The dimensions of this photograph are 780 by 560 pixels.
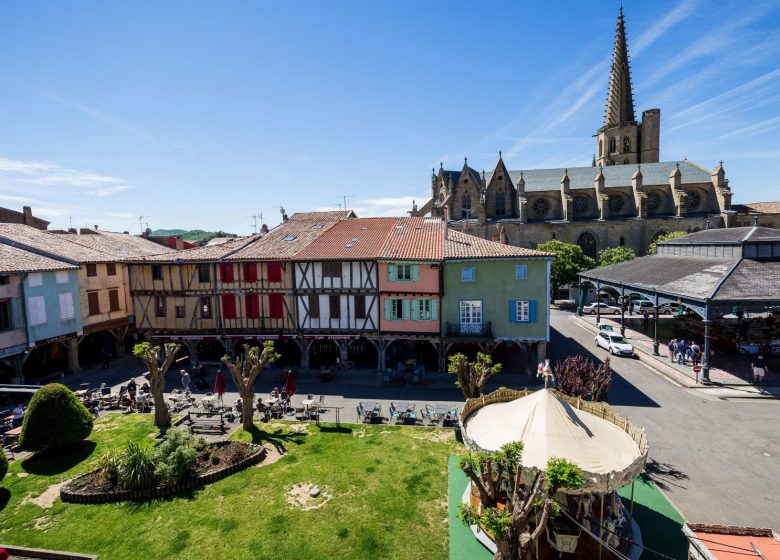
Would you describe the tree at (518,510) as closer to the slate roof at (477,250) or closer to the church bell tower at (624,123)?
the slate roof at (477,250)

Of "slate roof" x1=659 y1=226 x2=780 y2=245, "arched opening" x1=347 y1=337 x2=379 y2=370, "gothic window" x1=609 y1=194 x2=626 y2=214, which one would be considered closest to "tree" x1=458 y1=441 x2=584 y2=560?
"arched opening" x1=347 y1=337 x2=379 y2=370

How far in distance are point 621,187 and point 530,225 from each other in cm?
1232

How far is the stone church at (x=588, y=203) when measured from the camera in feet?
162

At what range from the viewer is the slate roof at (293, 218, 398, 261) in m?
22.0

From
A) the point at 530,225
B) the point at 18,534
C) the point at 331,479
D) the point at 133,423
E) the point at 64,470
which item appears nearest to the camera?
the point at 18,534

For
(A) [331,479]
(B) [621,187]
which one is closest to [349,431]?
(A) [331,479]

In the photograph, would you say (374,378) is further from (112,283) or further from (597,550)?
(112,283)

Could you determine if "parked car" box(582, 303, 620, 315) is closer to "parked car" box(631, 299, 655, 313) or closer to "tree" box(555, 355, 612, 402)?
"parked car" box(631, 299, 655, 313)

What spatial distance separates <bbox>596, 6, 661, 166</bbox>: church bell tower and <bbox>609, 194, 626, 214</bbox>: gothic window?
13.2m

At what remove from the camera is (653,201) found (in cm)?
5138

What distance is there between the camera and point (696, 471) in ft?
39.8

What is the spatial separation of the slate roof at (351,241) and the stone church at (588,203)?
2192 cm

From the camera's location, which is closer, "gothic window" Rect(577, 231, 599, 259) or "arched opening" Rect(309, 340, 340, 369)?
"arched opening" Rect(309, 340, 340, 369)

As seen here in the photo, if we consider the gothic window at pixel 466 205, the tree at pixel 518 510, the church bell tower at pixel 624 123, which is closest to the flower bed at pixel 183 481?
the tree at pixel 518 510
